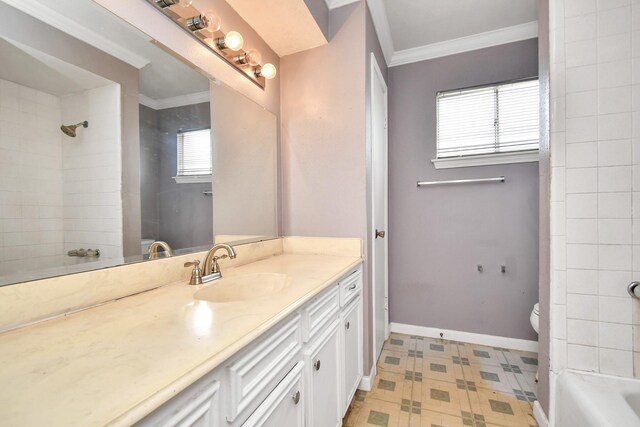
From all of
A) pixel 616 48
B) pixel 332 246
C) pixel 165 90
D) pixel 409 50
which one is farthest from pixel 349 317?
pixel 409 50

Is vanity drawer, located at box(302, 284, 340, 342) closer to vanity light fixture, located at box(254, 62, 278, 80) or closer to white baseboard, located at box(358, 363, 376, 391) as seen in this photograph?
white baseboard, located at box(358, 363, 376, 391)

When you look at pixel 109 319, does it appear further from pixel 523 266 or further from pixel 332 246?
pixel 523 266

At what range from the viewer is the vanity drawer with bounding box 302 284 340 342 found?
0.97m

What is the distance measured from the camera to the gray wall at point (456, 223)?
Result: 83.3 inches

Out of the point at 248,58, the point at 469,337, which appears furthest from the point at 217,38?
the point at 469,337

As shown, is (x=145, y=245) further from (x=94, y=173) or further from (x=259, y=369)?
(x=259, y=369)

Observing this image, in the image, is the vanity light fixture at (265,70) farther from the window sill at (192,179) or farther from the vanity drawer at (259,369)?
the vanity drawer at (259,369)

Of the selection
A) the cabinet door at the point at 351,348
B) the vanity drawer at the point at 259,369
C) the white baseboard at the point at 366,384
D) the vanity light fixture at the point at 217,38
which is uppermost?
the vanity light fixture at the point at 217,38

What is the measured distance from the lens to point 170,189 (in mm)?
1157

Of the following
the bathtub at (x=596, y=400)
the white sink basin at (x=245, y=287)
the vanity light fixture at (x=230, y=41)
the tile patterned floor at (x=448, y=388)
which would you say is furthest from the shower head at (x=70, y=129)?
the bathtub at (x=596, y=400)

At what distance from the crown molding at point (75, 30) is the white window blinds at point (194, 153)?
1.04 feet

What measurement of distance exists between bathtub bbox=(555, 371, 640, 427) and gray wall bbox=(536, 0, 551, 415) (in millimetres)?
156

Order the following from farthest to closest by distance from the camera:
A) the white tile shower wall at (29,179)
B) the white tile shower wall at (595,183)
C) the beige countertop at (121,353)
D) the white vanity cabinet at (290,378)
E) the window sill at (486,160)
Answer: the window sill at (486,160), the white tile shower wall at (595,183), the white tile shower wall at (29,179), the white vanity cabinet at (290,378), the beige countertop at (121,353)

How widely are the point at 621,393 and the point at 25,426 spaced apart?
1814 millimetres
